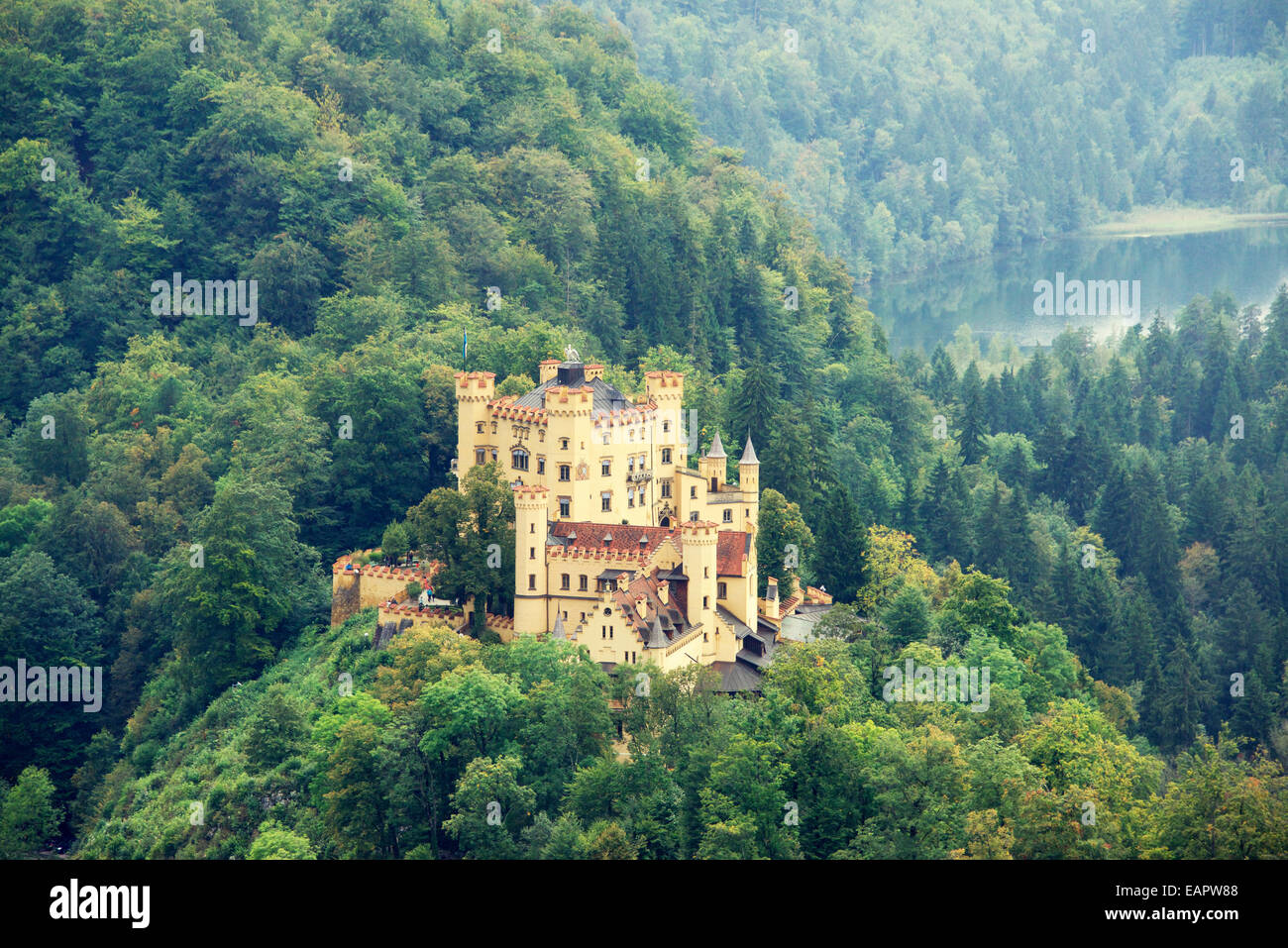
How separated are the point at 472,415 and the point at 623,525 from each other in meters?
8.69

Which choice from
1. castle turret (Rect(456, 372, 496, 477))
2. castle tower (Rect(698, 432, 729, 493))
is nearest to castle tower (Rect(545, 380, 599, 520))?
castle turret (Rect(456, 372, 496, 477))

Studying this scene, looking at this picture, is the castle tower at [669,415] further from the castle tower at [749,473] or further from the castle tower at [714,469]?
the castle tower at [749,473]

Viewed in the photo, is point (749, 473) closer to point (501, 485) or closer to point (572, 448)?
point (572, 448)

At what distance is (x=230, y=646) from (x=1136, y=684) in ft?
156

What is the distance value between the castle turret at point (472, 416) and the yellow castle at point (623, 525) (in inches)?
2.2

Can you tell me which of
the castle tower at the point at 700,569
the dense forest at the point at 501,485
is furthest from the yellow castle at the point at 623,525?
the dense forest at the point at 501,485

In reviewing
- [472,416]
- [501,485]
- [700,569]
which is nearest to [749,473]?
[700,569]

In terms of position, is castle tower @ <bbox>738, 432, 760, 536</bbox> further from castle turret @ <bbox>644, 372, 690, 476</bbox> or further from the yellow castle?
castle turret @ <bbox>644, 372, 690, 476</bbox>

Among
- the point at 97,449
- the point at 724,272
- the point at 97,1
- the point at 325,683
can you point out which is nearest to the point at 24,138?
the point at 97,1

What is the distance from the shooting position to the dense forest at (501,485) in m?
70.4

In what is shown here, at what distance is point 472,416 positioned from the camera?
273 feet

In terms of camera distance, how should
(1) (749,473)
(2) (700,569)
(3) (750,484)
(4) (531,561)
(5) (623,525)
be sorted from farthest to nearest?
1. (3) (750,484)
2. (1) (749,473)
3. (5) (623,525)
4. (4) (531,561)
5. (2) (700,569)

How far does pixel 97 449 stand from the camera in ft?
360

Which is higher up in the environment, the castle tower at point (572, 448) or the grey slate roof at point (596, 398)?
the grey slate roof at point (596, 398)
